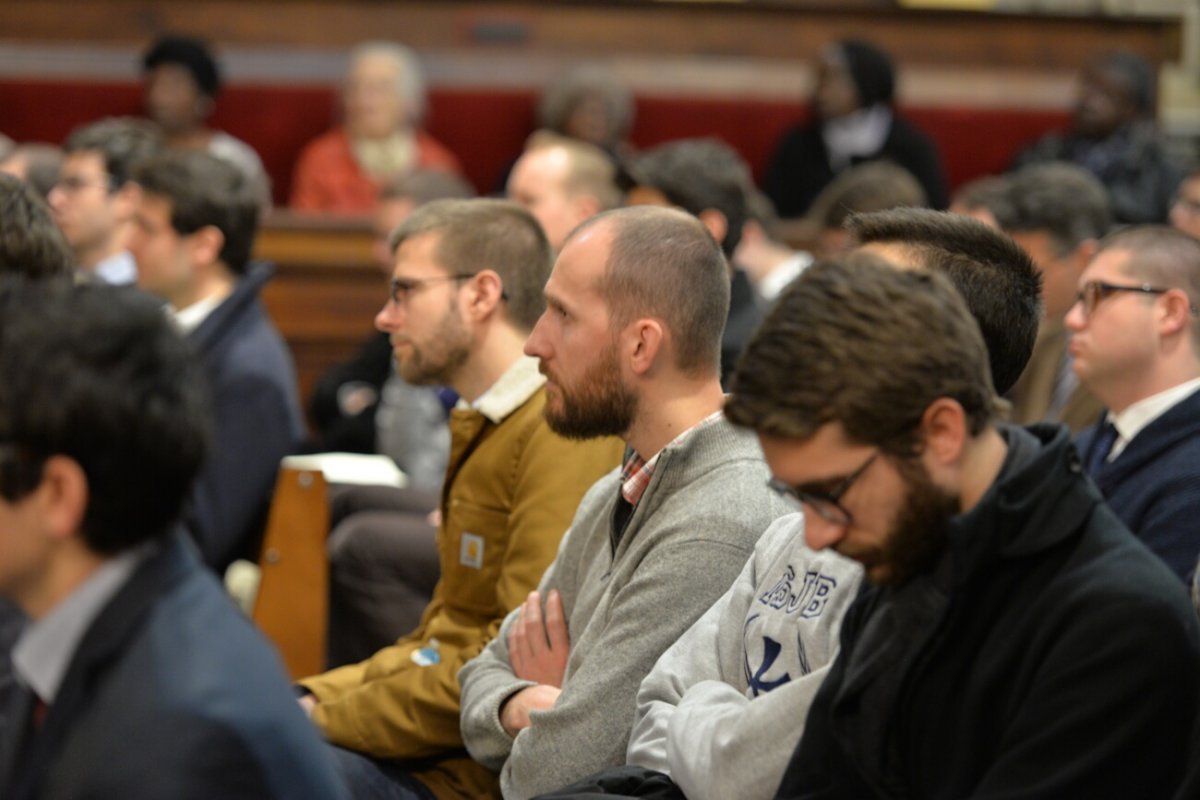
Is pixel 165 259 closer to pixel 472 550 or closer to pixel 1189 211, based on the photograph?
pixel 472 550

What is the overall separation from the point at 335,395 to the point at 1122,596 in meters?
3.90

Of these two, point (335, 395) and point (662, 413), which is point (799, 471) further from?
point (335, 395)

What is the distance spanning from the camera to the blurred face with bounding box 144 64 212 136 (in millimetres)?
6637

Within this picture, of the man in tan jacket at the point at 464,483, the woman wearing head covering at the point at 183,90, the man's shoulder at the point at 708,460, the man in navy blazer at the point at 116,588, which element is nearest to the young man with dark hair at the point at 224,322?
the man in tan jacket at the point at 464,483

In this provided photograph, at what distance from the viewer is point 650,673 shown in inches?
89.5

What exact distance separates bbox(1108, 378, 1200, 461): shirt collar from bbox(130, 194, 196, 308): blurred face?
248cm

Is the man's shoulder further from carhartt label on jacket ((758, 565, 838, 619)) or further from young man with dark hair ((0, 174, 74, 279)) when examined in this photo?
young man with dark hair ((0, 174, 74, 279))

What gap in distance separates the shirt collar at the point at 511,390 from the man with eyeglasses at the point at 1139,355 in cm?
102

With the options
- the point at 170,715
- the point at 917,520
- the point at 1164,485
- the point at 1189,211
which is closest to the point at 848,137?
the point at 1189,211

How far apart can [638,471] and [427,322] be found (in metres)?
0.77

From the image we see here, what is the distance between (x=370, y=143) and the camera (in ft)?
22.3

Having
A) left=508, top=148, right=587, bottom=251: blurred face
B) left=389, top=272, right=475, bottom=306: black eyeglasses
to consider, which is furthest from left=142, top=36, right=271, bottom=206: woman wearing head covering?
left=389, top=272, right=475, bottom=306: black eyeglasses

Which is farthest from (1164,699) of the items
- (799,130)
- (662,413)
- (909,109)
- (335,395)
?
(909,109)

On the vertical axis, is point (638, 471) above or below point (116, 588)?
below
